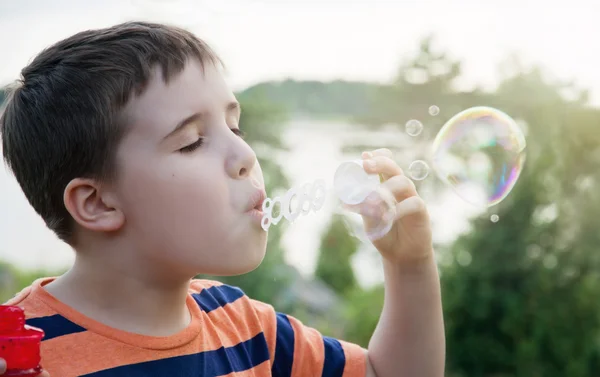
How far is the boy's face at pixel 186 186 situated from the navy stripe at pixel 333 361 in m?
0.35

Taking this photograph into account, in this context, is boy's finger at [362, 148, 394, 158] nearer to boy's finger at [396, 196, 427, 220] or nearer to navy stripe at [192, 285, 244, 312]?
boy's finger at [396, 196, 427, 220]

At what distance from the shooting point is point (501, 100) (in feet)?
12.7

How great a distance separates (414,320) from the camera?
1465 mm

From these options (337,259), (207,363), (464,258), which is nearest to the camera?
(207,363)

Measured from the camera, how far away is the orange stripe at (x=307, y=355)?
4.92 feet

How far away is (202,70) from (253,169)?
0.64 feet

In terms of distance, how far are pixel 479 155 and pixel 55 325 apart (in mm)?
1160

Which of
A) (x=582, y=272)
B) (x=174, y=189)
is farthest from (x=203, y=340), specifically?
(x=582, y=272)

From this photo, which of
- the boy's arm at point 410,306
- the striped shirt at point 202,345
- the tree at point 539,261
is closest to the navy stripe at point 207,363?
the striped shirt at point 202,345

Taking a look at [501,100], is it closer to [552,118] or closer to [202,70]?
[552,118]

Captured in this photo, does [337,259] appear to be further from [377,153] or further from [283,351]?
[377,153]

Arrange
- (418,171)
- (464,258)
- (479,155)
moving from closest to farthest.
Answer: (418,171) < (479,155) < (464,258)

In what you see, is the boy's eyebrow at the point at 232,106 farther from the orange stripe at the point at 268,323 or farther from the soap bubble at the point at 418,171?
the soap bubble at the point at 418,171

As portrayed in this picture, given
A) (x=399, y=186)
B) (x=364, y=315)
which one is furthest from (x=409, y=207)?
(x=364, y=315)
